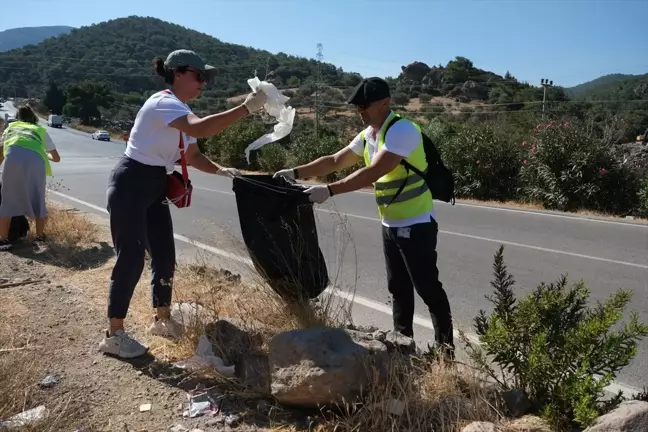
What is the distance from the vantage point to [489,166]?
14750 millimetres

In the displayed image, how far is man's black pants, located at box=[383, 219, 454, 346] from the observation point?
11.5ft

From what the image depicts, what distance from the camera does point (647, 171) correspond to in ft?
41.7

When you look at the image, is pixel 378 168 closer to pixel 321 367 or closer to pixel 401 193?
pixel 401 193

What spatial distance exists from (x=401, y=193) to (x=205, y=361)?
1.55 m

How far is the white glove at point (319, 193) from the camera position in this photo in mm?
3434

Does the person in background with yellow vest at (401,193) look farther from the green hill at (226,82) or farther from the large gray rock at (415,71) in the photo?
the large gray rock at (415,71)

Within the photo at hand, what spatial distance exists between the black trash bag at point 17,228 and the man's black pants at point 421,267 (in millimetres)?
5296

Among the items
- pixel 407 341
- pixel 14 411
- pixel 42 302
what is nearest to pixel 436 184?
pixel 407 341

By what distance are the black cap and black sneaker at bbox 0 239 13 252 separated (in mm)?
5132

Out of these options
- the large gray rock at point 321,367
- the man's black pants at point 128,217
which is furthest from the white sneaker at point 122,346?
the large gray rock at point 321,367

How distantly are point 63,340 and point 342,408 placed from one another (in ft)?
7.25

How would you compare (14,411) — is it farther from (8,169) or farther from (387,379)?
(8,169)

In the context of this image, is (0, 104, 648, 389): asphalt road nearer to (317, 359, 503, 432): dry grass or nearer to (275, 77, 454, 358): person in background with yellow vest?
(275, 77, 454, 358): person in background with yellow vest

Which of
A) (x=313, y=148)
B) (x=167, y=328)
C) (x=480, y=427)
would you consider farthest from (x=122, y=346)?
(x=313, y=148)
